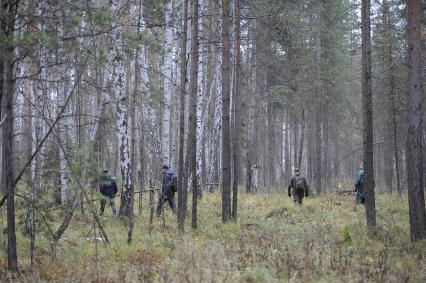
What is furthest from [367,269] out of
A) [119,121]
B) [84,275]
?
[119,121]

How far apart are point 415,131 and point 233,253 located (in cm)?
516

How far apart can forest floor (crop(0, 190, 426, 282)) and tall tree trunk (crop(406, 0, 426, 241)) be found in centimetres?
62

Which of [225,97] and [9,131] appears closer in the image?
[9,131]

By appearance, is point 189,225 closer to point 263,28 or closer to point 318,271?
point 318,271

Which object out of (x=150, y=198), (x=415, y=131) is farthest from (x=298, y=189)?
(x=415, y=131)

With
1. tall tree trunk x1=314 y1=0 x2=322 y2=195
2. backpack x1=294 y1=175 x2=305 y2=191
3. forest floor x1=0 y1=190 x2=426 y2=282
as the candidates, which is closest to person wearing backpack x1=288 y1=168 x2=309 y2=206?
backpack x1=294 y1=175 x2=305 y2=191

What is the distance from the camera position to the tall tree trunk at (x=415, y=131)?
36.2ft

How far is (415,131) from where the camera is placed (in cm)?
1109

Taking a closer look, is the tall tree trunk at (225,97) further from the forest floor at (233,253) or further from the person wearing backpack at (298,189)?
the person wearing backpack at (298,189)

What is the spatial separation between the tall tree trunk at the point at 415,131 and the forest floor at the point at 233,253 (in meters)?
0.62

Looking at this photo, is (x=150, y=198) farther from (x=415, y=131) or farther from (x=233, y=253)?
(x=415, y=131)

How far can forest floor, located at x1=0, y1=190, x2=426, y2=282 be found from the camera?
25.2ft

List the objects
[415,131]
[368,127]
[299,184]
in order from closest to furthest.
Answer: [415,131] → [368,127] → [299,184]

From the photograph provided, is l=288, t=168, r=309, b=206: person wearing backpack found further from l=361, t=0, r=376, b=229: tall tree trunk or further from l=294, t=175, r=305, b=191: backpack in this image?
l=361, t=0, r=376, b=229: tall tree trunk
